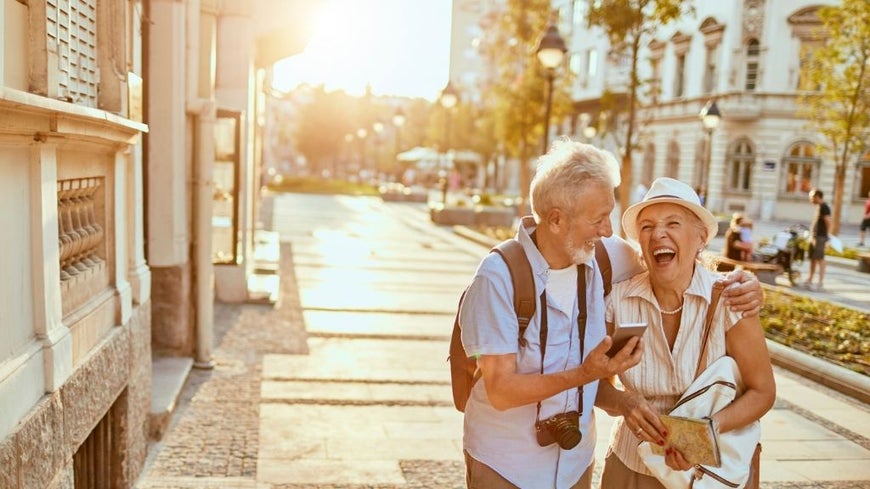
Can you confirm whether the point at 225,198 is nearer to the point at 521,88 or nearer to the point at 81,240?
the point at 81,240

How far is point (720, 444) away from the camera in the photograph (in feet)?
9.12

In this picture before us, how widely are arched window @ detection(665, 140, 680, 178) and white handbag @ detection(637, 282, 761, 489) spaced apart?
42.1 meters

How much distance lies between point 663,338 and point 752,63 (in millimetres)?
39520

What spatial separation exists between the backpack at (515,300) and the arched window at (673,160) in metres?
42.1

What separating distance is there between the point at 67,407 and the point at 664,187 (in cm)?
237

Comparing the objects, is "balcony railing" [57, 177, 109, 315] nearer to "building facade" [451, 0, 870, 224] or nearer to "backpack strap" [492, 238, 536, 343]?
"backpack strap" [492, 238, 536, 343]

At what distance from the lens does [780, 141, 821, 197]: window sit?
124ft

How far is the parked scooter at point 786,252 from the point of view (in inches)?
629

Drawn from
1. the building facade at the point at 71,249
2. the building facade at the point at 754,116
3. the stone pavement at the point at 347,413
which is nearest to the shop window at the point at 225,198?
the stone pavement at the point at 347,413

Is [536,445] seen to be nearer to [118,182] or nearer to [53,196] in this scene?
[53,196]

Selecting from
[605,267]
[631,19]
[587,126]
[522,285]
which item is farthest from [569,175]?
[587,126]

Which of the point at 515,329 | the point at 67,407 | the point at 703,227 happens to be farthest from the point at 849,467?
the point at 67,407

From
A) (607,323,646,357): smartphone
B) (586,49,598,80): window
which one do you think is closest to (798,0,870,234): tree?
(586,49,598,80): window

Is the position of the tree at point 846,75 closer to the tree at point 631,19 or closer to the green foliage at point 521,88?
the green foliage at point 521,88
